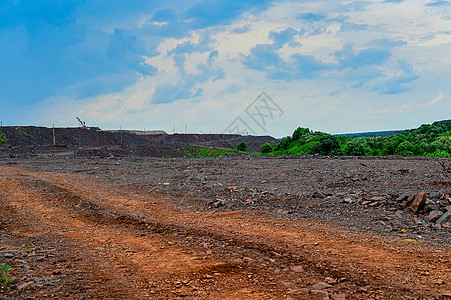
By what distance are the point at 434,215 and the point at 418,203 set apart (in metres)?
0.53

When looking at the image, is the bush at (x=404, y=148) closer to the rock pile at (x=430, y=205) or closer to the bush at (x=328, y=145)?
the bush at (x=328, y=145)

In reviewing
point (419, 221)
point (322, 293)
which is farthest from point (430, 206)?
point (322, 293)

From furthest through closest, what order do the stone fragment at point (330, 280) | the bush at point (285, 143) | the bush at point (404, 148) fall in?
the bush at point (285, 143)
the bush at point (404, 148)
the stone fragment at point (330, 280)

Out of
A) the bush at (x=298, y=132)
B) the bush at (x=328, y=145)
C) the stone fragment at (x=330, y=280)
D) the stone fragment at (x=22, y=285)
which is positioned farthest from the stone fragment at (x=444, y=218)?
the bush at (x=298, y=132)

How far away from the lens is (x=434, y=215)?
23.0 ft

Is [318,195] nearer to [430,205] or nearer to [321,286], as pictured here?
[430,205]

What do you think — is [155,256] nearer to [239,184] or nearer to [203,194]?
[203,194]

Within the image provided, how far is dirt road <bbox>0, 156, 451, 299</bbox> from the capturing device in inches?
162

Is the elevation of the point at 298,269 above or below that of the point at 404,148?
below

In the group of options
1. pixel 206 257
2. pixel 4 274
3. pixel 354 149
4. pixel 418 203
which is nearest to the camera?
pixel 4 274

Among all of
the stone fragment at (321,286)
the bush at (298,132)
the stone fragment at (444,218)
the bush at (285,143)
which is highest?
the bush at (298,132)

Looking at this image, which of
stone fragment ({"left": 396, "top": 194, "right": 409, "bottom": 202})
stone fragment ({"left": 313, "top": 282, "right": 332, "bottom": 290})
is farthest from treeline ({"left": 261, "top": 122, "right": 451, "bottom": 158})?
stone fragment ({"left": 313, "top": 282, "right": 332, "bottom": 290})

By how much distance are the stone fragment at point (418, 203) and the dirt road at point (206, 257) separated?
6.07 feet

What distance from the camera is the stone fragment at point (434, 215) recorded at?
697 centimetres
